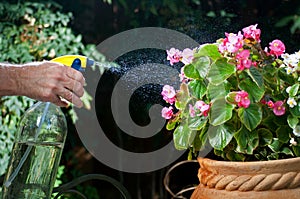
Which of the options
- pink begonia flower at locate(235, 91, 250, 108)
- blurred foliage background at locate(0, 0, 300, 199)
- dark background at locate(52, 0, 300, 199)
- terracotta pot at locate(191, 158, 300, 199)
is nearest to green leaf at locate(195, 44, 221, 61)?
pink begonia flower at locate(235, 91, 250, 108)

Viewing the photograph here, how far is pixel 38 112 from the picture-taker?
1.59 meters

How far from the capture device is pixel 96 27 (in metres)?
3.39

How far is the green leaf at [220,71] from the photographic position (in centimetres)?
108

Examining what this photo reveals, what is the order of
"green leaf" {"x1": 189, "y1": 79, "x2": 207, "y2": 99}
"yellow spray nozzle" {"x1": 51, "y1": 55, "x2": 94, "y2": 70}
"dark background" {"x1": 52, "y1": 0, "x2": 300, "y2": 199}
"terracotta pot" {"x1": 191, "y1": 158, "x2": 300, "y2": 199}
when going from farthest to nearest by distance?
"dark background" {"x1": 52, "y1": 0, "x2": 300, "y2": 199} → "yellow spray nozzle" {"x1": 51, "y1": 55, "x2": 94, "y2": 70} → "green leaf" {"x1": 189, "y1": 79, "x2": 207, "y2": 99} → "terracotta pot" {"x1": 191, "y1": 158, "x2": 300, "y2": 199}

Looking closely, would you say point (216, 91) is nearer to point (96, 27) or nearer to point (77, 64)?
point (77, 64)

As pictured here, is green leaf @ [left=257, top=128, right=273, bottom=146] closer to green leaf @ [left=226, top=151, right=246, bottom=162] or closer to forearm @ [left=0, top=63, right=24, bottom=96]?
green leaf @ [left=226, top=151, right=246, bottom=162]

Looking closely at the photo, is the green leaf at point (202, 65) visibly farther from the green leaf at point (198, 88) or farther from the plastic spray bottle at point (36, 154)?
the plastic spray bottle at point (36, 154)

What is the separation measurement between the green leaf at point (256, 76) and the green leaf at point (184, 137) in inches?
6.5

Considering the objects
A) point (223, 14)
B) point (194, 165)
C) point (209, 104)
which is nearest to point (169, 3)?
point (223, 14)

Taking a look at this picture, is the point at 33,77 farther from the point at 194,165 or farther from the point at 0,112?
the point at 194,165

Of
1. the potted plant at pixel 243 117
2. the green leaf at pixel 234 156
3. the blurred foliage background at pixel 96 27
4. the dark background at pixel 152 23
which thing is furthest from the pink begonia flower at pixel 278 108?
the dark background at pixel 152 23

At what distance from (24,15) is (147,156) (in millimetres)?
1040

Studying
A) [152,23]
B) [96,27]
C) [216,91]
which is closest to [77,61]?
[216,91]

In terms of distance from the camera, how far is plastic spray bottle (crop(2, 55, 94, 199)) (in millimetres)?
1450
